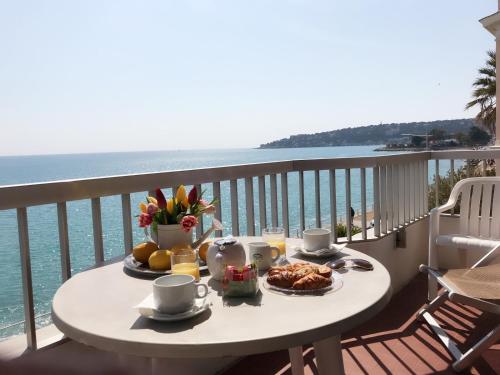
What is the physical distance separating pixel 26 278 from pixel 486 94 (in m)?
20.9

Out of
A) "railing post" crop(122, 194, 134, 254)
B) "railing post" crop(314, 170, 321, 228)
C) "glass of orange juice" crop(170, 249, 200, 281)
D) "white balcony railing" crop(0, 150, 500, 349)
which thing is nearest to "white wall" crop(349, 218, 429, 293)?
"white balcony railing" crop(0, 150, 500, 349)

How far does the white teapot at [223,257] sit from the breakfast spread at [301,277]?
4.2 inches

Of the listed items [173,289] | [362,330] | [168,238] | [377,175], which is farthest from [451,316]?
[173,289]

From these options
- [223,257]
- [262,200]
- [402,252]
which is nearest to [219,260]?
[223,257]

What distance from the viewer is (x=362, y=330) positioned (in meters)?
2.98

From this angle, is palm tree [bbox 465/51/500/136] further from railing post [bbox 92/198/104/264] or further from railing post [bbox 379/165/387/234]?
railing post [bbox 92/198/104/264]

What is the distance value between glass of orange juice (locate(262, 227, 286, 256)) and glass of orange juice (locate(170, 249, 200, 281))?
35 cm

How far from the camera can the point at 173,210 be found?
5.02 feet

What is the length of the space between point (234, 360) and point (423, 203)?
3079 mm

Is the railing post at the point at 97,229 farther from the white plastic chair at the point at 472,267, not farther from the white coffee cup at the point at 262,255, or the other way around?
the white plastic chair at the point at 472,267

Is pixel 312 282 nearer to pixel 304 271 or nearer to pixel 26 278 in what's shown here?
pixel 304 271

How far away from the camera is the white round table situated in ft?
2.91

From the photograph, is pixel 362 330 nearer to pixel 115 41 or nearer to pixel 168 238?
pixel 168 238

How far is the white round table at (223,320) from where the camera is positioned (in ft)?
2.91
